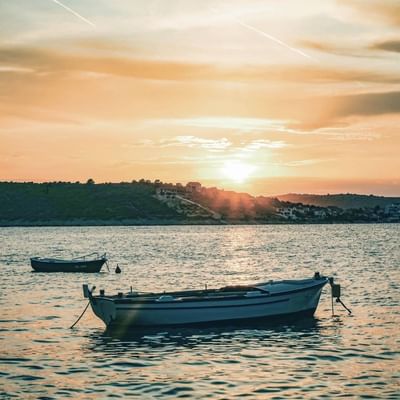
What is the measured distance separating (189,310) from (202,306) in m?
0.71

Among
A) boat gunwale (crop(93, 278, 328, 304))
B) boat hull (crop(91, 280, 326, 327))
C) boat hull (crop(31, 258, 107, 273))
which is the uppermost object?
boat gunwale (crop(93, 278, 328, 304))

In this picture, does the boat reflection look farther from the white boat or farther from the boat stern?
the boat stern

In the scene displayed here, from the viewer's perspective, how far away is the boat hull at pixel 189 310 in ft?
115

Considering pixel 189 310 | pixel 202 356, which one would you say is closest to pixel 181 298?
pixel 189 310

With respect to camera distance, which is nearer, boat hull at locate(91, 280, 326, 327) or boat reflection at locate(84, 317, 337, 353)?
boat reflection at locate(84, 317, 337, 353)

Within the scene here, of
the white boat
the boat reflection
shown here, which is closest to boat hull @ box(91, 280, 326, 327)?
the white boat

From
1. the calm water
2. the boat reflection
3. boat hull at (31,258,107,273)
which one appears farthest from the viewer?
boat hull at (31,258,107,273)

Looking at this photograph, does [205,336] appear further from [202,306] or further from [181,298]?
[181,298]

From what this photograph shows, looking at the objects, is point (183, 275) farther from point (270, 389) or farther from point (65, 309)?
point (270, 389)

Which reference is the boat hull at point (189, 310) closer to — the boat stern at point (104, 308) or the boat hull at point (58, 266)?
the boat stern at point (104, 308)

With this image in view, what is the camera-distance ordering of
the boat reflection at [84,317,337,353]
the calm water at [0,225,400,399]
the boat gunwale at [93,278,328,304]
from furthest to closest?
the boat gunwale at [93,278,328,304], the boat reflection at [84,317,337,353], the calm water at [0,225,400,399]

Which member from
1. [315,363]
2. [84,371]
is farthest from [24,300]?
Answer: [315,363]

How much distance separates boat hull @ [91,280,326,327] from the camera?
34906mm

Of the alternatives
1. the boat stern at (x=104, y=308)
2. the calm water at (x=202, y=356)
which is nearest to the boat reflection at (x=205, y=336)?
the calm water at (x=202, y=356)
